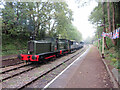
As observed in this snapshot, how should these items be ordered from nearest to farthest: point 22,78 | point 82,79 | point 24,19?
point 82,79, point 22,78, point 24,19

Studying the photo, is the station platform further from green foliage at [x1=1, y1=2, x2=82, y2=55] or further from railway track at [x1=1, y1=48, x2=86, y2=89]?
green foliage at [x1=1, y1=2, x2=82, y2=55]

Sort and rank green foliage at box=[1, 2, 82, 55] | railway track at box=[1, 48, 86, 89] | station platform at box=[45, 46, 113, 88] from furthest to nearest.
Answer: green foliage at box=[1, 2, 82, 55]
railway track at box=[1, 48, 86, 89]
station platform at box=[45, 46, 113, 88]

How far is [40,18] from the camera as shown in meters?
15.9

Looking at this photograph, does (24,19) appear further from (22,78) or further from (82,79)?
(82,79)

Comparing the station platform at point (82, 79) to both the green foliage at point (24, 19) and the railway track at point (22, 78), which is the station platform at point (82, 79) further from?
the green foliage at point (24, 19)

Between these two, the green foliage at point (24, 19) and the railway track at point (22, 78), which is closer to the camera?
the railway track at point (22, 78)

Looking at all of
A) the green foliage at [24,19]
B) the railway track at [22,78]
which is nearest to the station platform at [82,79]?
the railway track at [22,78]

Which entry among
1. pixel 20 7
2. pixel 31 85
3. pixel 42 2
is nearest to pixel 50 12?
pixel 42 2

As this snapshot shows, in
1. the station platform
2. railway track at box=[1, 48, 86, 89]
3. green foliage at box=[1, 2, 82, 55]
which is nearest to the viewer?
the station platform

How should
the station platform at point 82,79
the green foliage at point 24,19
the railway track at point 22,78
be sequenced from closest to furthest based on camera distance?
the station platform at point 82,79
the railway track at point 22,78
the green foliage at point 24,19

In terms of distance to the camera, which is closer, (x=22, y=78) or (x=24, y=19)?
(x=22, y=78)

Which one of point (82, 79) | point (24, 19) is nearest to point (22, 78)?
point (82, 79)

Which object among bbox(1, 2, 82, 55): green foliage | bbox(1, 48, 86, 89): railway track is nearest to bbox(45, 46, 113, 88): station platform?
bbox(1, 48, 86, 89): railway track

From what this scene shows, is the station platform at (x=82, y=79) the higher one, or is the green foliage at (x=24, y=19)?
the green foliage at (x=24, y=19)
